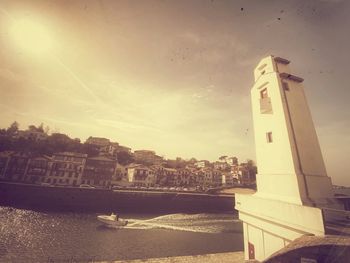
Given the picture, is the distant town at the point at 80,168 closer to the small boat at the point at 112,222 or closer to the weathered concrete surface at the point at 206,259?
the small boat at the point at 112,222

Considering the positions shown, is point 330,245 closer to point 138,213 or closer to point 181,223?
point 181,223

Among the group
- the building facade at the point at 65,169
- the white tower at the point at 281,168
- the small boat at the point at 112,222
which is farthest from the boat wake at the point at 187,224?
the building facade at the point at 65,169

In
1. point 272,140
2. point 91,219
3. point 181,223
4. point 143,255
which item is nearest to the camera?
point 272,140

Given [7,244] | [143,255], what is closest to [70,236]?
[7,244]

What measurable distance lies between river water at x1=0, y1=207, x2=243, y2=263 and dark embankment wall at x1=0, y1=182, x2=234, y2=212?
3.79 m

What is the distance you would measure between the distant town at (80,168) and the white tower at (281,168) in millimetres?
51795

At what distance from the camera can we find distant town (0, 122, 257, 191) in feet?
183

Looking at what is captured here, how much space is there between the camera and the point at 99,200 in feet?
144

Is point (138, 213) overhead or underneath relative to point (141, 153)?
underneath

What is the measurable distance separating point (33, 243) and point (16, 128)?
86392mm

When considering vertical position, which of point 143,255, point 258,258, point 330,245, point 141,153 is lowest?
point 143,255

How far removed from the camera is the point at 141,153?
107 meters

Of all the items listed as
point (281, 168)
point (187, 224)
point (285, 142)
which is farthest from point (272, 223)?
point (187, 224)

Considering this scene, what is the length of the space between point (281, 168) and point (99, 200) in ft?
138
